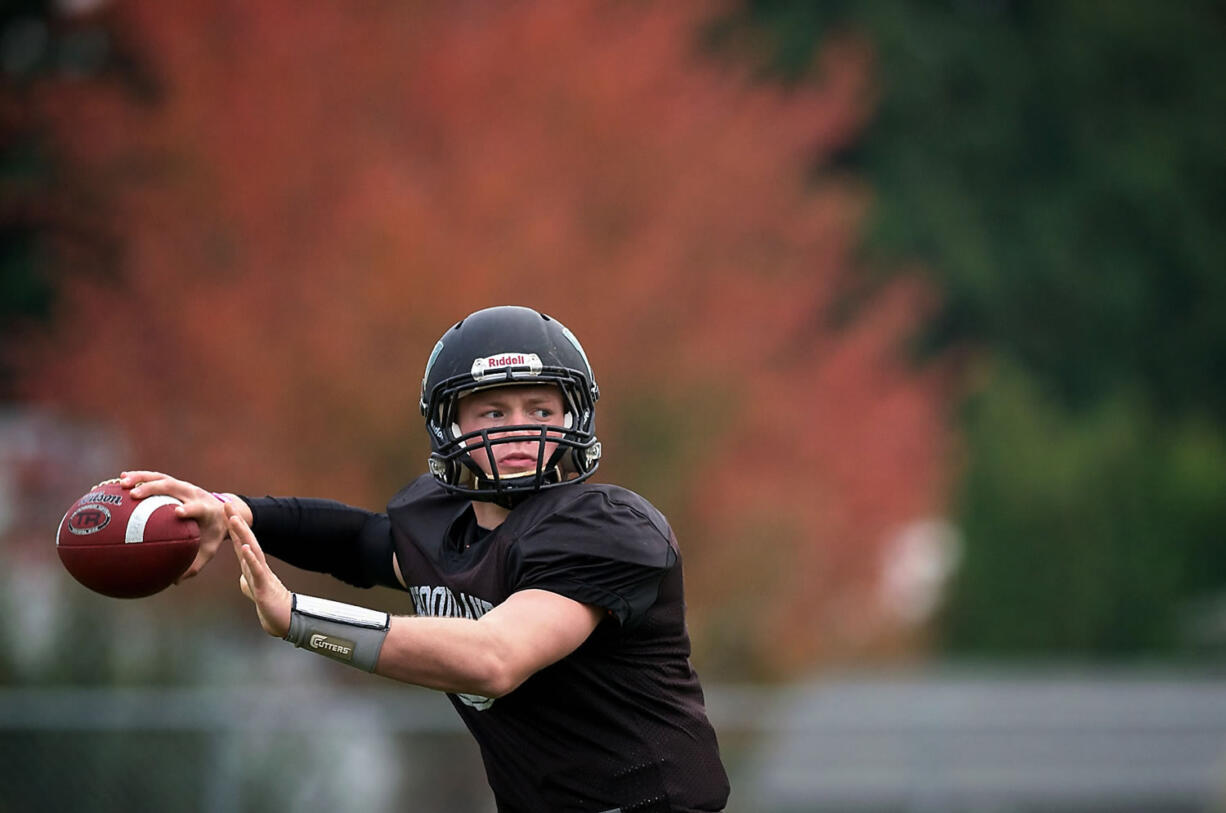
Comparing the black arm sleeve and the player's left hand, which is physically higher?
the black arm sleeve

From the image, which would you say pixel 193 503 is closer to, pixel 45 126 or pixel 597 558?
pixel 597 558

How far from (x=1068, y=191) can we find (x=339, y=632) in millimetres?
32733

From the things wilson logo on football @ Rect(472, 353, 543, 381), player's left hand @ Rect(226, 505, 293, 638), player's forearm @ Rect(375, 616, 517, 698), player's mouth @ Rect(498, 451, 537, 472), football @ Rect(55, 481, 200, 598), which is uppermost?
wilson logo on football @ Rect(472, 353, 543, 381)

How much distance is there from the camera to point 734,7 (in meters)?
21.5

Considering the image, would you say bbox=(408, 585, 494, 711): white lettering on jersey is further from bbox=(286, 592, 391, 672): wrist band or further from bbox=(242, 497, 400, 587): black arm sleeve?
bbox=(286, 592, 391, 672): wrist band

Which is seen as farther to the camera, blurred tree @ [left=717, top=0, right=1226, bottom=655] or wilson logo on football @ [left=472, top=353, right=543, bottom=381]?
blurred tree @ [left=717, top=0, right=1226, bottom=655]

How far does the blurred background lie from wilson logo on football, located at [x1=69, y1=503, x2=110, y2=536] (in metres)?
5.03

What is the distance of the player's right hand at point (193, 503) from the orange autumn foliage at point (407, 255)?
6.62m

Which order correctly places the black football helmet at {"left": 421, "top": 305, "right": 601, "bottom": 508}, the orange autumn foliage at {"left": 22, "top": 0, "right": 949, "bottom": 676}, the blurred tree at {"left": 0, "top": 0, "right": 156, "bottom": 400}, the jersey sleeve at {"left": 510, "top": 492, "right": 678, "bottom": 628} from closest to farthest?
1. the jersey sleeve at {"left": 510, "top": 492, "right": 678, "bottom": 628}
2. the black football helmet at {"left": 421, "top": 305, "right": 601, "bottom": 508}
3. the orange autumn foliage at {"left": 22, "top": 0, "right": 949, "bottom": 676}
4. the blurred tree at {"left": 0, "top": 0, "right": 156, "bottom": 400}

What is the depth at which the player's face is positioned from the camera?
12.6 feet

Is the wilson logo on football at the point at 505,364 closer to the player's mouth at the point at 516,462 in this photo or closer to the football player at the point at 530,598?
the football player at the point at 530,598

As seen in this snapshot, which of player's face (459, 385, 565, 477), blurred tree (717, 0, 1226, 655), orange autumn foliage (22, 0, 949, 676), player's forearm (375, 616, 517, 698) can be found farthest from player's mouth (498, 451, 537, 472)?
blurred tree (717, 0, 1226, 655)

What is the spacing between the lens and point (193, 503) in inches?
152

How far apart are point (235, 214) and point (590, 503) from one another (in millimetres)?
8346
